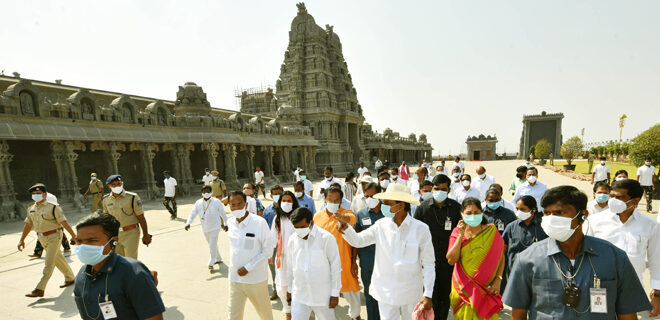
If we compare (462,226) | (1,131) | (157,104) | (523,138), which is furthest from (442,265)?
(523,138)

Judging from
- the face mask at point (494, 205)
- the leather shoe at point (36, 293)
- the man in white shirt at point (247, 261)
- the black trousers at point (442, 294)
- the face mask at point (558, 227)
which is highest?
the face mask at point (558, 227)

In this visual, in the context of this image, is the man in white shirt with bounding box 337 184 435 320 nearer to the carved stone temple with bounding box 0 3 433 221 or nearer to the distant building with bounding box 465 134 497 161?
the carved stone temple with bounding box 0 3 433 221

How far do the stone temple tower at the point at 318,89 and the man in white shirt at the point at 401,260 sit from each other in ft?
97.1

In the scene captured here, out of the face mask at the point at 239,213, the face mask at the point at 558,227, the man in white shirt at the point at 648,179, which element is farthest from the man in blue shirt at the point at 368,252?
the man in white shirt at the point at 648,179

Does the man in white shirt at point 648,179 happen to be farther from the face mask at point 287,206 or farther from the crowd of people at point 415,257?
the face mask at point 287,206

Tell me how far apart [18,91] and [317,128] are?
81.5ft

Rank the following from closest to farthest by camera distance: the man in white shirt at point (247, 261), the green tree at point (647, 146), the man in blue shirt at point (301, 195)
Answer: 1. the man in white shirt at point (247, 261)
2. the man in blue shirt at point (301, 195)
3. the green tree at point (647, 146)

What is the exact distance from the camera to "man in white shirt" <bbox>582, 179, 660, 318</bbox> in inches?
121

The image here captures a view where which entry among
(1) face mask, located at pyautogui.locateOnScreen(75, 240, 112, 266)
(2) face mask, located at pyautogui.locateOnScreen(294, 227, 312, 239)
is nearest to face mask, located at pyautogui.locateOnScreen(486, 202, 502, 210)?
(2) face mask, located at pyautogui.locateOnScreen(294, 227, 312, 239)

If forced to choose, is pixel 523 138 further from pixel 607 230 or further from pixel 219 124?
pixel 607 230

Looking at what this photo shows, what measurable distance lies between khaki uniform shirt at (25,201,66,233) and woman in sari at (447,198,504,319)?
663 cm

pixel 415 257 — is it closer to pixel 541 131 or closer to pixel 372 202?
pixel 372 202

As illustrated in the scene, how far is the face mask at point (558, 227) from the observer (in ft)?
6.22

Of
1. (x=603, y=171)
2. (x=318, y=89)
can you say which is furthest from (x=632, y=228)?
(x=318, y=89)
